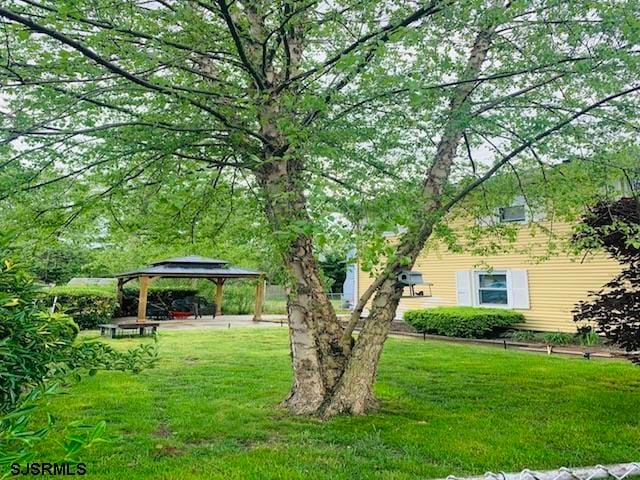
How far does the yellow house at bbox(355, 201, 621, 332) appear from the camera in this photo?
11156mm

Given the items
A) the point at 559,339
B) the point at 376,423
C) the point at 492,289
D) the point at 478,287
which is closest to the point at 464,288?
the point at 478,287

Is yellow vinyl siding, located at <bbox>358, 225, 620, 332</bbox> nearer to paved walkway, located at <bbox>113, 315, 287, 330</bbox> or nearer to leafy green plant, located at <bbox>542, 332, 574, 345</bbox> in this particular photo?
leafy green plant, located at <bbox>542, 332, 574, 345</bbox>

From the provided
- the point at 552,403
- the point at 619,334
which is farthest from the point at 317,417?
the point at 619,334

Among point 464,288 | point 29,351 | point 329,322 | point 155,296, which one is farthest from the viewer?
point 155,296

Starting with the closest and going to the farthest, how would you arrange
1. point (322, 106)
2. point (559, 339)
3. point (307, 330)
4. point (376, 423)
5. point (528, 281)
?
point (322, 106)
point (376, 423)
point (307, 330)
point (559, 339)
point (528, 281)

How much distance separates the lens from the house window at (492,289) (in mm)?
12781

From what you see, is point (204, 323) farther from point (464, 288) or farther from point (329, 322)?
point (329, 322)

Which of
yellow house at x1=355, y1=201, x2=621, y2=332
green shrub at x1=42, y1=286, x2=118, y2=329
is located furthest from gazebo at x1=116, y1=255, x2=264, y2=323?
yellow house at x1=355, y1=201, x2=621, y2=332

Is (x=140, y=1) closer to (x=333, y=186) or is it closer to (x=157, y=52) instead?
(x=157, y=52)

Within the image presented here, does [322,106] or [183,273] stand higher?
[322,106]

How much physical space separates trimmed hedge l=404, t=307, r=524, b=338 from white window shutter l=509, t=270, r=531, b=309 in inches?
12.1

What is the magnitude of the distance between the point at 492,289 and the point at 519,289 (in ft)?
2.98

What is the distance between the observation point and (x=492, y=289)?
13.0m

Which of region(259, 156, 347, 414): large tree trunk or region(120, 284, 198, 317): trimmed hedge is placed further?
region(120, 284, 198, 317): trimmed hedge
